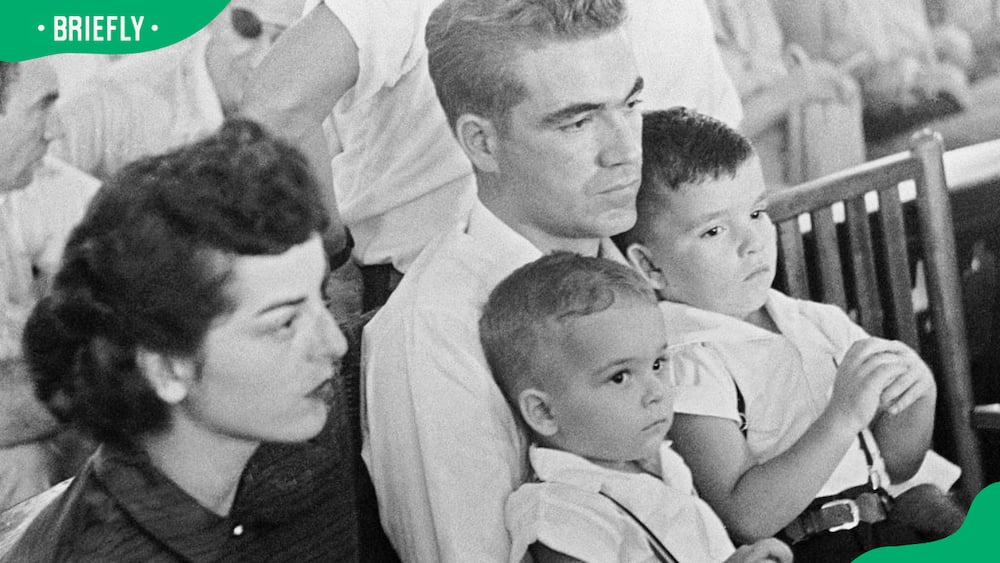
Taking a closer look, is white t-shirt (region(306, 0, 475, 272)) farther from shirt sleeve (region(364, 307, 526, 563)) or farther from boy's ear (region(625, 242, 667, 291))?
boy's ear (region(625, 242, 667, 291))

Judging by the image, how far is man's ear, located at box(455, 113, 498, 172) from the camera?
1759mm

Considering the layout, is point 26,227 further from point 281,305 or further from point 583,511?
point 583,511

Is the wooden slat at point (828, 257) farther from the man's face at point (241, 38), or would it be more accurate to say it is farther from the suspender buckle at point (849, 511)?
the man's face at point (241, 38)

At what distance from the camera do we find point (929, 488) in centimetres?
216

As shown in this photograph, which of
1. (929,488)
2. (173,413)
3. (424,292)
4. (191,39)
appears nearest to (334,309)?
(424,292)

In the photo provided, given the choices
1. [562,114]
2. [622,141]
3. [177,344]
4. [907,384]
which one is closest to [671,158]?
[622,141]

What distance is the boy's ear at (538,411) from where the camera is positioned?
5.68 ft

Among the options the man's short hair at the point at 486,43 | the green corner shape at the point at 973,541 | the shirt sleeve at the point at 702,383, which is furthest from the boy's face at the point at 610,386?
the green corner shape at the point at 973,541

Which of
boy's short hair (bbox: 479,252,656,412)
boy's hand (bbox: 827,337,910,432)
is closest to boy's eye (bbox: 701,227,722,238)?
boy's short hair (bbox: 479,252,656,412)

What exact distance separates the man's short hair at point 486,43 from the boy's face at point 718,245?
30 cm

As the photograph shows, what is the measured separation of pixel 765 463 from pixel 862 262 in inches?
16.5

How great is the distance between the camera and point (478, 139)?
1771mm

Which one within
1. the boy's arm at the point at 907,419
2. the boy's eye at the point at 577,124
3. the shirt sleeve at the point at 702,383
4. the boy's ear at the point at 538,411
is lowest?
the boy's arm at the point at 907,419

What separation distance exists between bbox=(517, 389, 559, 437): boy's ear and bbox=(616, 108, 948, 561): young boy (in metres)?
0.23
